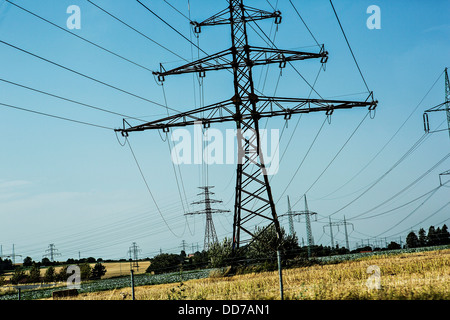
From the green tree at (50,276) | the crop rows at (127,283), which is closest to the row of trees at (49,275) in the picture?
the green tree at (50,276)

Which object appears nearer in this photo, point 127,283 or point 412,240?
point 127,283

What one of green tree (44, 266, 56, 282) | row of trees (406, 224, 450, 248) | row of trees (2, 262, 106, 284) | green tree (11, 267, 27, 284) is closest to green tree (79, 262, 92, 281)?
row of trees (2, 262, 106, 284)

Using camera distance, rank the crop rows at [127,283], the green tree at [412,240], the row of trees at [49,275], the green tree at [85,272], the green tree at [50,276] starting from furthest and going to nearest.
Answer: the green tree at [412,240]
the green tree at [50,276]
the row of trees at [49,275]
the green tree at [85,272]
the crop rows at [127,283]

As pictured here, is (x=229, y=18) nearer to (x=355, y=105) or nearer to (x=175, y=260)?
(x=355, y=105)

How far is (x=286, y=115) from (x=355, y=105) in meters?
3.63

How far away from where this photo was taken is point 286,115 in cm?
2042

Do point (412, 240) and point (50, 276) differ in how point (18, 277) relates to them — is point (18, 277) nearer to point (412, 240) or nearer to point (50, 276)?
point (50, 276)

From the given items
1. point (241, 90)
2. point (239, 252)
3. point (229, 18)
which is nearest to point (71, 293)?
point (239, 252)

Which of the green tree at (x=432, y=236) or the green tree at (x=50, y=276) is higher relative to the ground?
the green tree at (x=432, y=236)

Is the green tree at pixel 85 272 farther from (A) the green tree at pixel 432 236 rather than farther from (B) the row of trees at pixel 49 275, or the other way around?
(A) the green tree at pixel 432 236

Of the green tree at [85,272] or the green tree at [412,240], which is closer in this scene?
the green tree at [85,272]

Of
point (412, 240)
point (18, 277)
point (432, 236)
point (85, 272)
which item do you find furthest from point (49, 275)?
point (412, 240)

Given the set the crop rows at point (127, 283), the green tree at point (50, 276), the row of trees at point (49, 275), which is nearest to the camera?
the crop rows at point (127, 283)

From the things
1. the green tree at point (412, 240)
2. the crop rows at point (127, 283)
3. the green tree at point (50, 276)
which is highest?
the crop rows at point (127, 283)
